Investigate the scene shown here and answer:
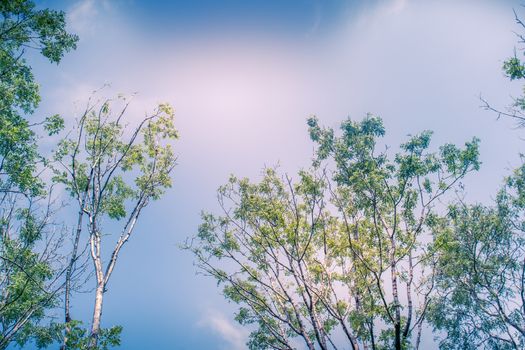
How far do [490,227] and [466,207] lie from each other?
2025mm

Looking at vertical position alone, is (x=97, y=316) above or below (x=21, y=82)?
below

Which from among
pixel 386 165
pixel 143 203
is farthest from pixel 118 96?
pixel 386 165

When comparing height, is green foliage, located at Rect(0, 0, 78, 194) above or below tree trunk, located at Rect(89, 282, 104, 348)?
above

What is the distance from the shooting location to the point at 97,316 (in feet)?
29.9

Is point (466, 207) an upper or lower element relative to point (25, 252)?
upper

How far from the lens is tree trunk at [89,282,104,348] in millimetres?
8523

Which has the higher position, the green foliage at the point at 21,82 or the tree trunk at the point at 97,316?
the green foliage at the point at 21,82

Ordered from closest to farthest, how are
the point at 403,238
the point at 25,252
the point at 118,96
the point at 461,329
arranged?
the point at 25,252 → the point at 118,96 → the point at 403,238 → the point at 461,329

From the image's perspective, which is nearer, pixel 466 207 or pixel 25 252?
pixel 25 252

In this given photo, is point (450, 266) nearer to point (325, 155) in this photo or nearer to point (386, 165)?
point (386, 165)

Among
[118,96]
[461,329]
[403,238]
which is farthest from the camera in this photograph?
[461,329]

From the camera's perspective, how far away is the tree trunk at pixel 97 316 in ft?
28.0

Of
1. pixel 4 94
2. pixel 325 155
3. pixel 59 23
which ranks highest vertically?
pixel 325 155

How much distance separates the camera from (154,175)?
43.5 ft
